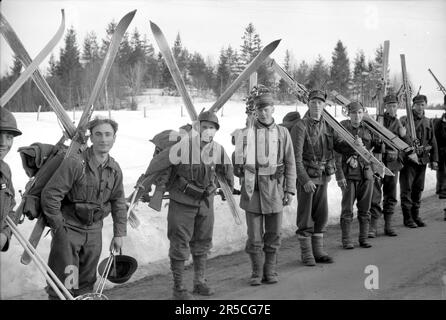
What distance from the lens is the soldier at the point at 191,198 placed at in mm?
4453

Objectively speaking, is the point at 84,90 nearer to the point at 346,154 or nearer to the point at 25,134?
the point at 346,154

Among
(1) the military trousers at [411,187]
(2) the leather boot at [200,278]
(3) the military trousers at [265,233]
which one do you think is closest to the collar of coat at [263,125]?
(3) the military trousers at [265,233]

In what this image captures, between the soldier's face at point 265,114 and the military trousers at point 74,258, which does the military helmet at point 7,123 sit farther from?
the soldier's face at point 265,114

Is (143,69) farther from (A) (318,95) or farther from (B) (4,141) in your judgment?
(B) (4,141)

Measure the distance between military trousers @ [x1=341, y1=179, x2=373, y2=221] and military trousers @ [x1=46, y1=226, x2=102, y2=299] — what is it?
346cm

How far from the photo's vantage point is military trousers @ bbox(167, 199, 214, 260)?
175 inches

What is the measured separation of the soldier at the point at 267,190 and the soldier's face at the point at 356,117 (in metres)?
1.77

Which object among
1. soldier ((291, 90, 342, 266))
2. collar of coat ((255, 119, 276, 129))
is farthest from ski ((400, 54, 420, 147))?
collar of coat ((255, 119, 276, 129))

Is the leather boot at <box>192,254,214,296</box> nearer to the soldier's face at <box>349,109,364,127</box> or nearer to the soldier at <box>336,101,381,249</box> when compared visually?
the soldier at <box>336,101,381,249</box>

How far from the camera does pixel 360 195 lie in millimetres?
6449

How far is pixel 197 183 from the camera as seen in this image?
14.8 feet
